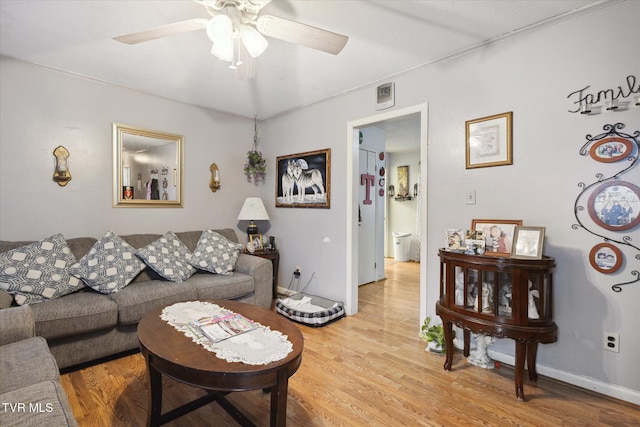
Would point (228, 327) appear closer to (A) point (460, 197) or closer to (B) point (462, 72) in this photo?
(A) point (460, 197)

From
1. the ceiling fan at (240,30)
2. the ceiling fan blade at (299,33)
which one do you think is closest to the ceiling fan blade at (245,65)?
the ceiling fan at (240,30)

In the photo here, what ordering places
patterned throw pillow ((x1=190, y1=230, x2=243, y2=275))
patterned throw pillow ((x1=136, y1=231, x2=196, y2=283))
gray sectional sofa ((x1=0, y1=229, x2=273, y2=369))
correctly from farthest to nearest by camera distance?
1. patterned throw pillow ((x1=190, y1=230, x2=243, y2=275))
2. patterned throw pillow ((x1=136, y1=231, x2=196, y2=283))
3. gray sectional sofa ((x1=0, y1=229, x2=273, y2=369))

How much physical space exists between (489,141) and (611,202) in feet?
2.73

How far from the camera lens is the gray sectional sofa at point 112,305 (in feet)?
6.80

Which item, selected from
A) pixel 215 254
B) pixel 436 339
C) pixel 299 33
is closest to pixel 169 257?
pixel 215 254

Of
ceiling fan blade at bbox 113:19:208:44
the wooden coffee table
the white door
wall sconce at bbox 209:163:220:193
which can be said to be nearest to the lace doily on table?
the wooden coffee table

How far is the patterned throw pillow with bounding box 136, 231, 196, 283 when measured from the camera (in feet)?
9.15

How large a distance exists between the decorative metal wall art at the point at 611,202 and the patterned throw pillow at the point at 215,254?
296 centimetres

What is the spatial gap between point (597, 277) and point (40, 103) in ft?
14.9

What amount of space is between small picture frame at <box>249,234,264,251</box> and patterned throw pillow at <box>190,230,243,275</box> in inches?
17.9

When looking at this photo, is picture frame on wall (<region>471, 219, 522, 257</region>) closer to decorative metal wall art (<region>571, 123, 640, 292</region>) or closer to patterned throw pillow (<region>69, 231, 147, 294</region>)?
decorative metal wall art (<region>571, 123, 640, 292</region>)

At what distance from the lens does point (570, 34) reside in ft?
6.60

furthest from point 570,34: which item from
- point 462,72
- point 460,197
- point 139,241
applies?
point 139,241

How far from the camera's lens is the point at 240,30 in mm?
1670
